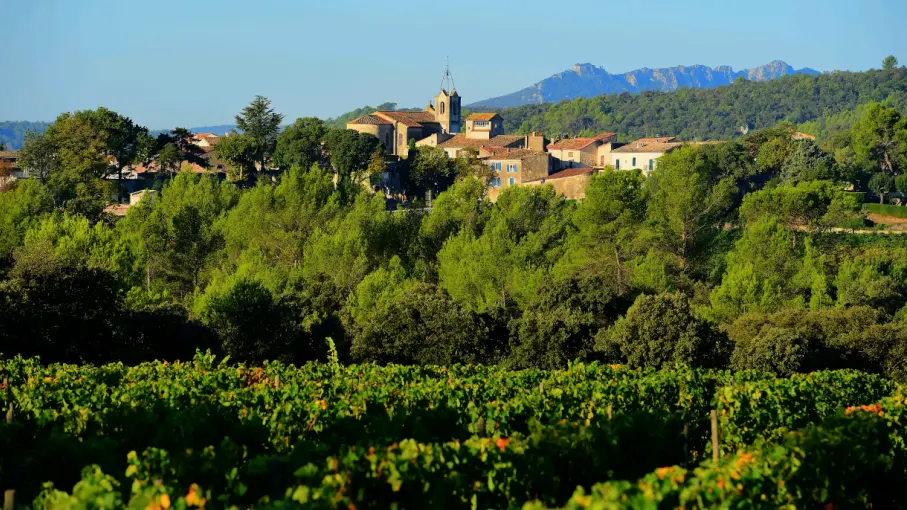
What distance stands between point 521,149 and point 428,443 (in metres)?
64.8

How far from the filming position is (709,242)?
1614 inches

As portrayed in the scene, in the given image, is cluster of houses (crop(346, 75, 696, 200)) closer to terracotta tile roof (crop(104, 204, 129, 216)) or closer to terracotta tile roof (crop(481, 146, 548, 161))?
terracotta tile roof (crop(481, 146, 548, 161))

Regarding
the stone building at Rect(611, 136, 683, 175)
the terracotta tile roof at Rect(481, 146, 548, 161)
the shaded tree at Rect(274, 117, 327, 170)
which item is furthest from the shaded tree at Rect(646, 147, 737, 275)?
the stone building at Rect(611, 136, 683, 175)

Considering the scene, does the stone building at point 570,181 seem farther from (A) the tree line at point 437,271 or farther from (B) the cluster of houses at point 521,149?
(A) the tree line at point 437,271

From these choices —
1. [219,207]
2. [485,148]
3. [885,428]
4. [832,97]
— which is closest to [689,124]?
[832,97]

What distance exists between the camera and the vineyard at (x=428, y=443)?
8133mm

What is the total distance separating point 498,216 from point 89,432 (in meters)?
30.8

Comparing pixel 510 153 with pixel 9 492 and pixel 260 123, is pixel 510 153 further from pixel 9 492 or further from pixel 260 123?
pixel 9 492

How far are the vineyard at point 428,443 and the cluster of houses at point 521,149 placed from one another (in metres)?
Result: 51.1

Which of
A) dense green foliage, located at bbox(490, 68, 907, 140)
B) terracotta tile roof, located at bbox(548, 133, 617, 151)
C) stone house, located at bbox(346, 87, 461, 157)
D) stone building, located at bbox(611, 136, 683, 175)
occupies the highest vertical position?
dense green foliage, located at bbox(490, 68, 907, 140)

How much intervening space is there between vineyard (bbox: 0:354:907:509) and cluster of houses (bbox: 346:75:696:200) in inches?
2012

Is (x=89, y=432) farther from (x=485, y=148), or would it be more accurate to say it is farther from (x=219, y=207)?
(x=485, y=148)

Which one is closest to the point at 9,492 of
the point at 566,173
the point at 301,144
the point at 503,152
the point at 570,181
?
the point at 301,144

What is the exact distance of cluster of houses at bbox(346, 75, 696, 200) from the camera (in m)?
70.2
